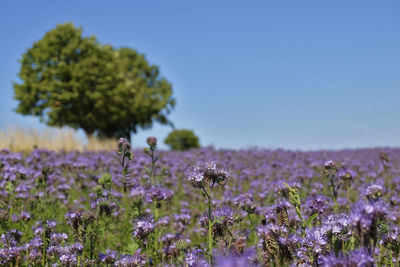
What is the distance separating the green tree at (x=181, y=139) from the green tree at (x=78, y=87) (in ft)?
18.1

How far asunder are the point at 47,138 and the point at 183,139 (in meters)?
33.9

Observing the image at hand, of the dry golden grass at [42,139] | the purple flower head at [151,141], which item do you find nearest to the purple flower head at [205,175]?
the purple flower head at [151,141]

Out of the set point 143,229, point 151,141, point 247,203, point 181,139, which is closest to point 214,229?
point 143,229

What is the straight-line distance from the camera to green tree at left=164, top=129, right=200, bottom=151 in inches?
2264

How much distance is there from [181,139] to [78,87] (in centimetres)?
1617

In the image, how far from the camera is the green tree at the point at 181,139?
5750 cm

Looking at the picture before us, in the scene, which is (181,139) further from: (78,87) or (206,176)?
(206,176)

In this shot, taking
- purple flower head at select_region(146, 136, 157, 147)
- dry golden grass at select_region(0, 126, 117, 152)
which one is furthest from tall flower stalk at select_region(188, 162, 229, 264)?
dry golden grass at select_region(0, 126, 117, 152)

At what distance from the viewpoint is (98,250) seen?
500cm

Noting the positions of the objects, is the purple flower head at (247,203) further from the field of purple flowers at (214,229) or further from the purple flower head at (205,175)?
the purple flower head at (205,175)

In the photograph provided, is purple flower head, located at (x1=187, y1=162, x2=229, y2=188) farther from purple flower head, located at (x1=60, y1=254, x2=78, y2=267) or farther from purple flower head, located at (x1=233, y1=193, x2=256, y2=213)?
purple flower head, located at (x1=233, y1=193, x2=256, y2=213)

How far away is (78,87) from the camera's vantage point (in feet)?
156

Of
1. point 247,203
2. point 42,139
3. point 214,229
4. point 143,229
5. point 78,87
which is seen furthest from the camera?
point 78,87

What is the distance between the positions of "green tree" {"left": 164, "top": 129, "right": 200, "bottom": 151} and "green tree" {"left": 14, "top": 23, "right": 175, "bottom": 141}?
552 cm
